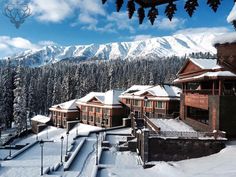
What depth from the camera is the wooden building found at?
28078mm

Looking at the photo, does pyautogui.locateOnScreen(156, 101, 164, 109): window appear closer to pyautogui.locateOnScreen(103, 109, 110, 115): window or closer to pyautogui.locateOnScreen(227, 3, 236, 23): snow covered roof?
pyautogui.locateOnScreen(103, 109, 110, 115): window

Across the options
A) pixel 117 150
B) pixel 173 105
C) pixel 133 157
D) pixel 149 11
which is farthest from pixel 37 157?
pixel 149 11

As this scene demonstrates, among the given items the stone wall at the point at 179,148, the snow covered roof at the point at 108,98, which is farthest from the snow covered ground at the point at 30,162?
the snow covered roof at the point at 108,98

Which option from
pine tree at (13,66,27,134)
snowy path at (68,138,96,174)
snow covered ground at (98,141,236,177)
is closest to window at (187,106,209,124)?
snow covered ground at (98,141,236,177)

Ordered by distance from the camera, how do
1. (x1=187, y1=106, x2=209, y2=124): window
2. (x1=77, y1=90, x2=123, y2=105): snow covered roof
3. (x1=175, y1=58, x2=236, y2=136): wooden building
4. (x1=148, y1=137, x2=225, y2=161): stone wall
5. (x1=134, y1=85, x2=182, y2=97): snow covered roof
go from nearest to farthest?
(x1=148, y1=137, x2=225, y2=161): stone wall
(x1=175, y1=58, x2=236, y2=136): wooden building
(x1=187, y1=106, x2=209, y2=124): window
(x1=134, y1=85, x2=182, y2=97): snow covered roof
(x1=77, y1=90, x2=123, y2=105): snow covered roof

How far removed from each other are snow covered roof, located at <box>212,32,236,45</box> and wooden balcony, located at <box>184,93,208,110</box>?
5848 millimetres

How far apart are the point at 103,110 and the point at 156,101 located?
1196 centimetres

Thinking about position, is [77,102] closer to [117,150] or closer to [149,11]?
[117,150]

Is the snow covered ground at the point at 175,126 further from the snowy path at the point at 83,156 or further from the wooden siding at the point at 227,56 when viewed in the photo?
the snowy path at the point at 83,156

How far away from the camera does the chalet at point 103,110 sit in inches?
2403

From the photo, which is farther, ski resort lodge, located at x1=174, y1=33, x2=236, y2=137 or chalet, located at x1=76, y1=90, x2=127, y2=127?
chalet, located at x1=76, y1=90, x2=127, y2=127

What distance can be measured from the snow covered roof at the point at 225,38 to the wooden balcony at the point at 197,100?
585cm

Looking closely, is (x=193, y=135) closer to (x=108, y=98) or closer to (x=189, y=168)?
(x=189, y=168)

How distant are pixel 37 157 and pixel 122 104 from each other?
26.8 metres
